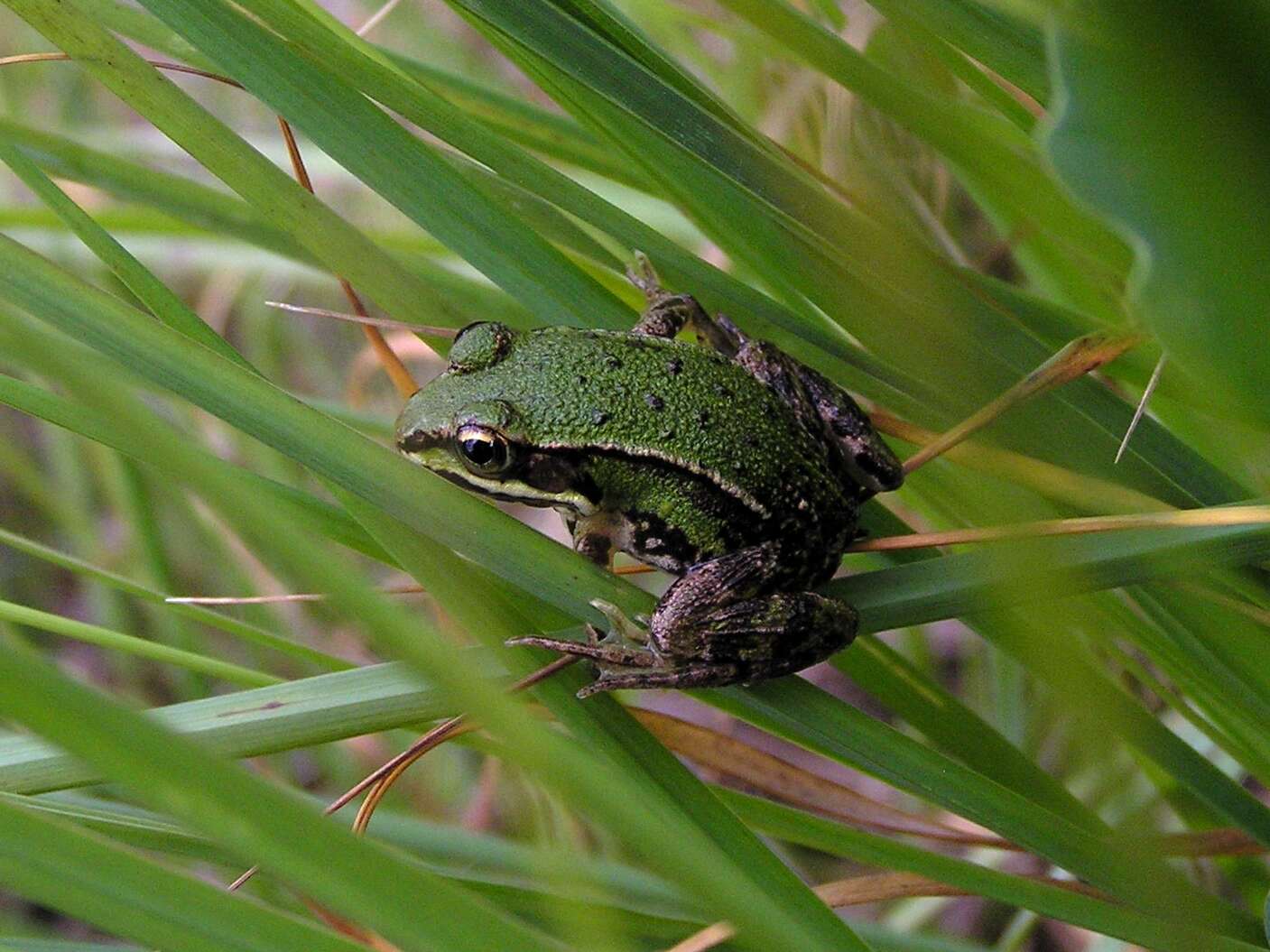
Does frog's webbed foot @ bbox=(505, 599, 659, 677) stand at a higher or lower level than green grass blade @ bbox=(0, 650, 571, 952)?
higher

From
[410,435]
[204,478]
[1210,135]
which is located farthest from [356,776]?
[1210,135]

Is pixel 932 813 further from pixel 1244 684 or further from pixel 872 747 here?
pixel 872 747

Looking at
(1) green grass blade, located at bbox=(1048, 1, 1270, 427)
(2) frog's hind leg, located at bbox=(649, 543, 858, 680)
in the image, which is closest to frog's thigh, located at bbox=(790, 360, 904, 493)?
(2) frog's hind leg, located at bbox=(649, 543, 858, 680)

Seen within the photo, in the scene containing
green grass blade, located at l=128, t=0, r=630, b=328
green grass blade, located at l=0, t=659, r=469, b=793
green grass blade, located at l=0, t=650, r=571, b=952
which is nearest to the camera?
green grass blade, located at l=0, t=650, r=571, b=952

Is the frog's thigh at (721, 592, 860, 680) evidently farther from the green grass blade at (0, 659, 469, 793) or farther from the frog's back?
the green grass blade at (0, 659, 469, 793)

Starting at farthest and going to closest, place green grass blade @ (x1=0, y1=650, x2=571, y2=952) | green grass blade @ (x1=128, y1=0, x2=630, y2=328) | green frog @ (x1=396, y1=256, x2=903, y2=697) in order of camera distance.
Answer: green frog @ (x1=396, y1=256, x2=903, y2=697), green grass blade @ (x1=128, y1=0, x2=630, y2=328), green grass blade @ (x1=0, y1=650, x2=571, y2=952)

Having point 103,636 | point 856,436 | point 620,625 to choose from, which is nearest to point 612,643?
point 620,625

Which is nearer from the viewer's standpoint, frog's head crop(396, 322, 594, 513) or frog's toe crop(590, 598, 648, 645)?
frog's toe crop(590, 598, 648, 645)
